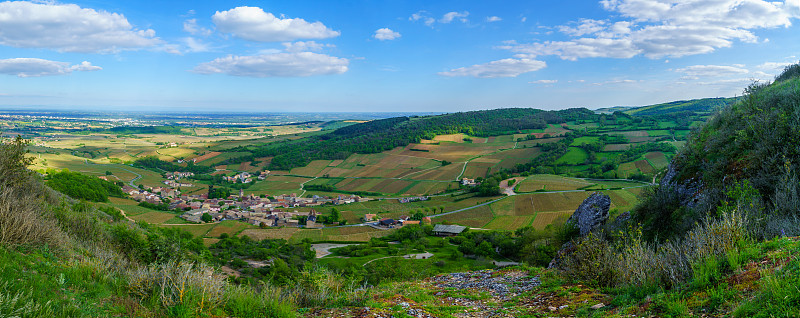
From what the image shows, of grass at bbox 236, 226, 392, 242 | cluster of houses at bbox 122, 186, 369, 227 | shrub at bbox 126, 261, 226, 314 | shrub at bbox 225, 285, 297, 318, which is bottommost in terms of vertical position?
cluster of houses at bbox 122, 186, 369, 227

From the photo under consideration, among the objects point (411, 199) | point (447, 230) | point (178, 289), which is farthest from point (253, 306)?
point (411, 199)

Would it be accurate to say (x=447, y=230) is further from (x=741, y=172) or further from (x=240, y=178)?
(x=240, y=178)

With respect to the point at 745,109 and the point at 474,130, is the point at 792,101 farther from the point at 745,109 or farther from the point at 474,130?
the point at 474,130

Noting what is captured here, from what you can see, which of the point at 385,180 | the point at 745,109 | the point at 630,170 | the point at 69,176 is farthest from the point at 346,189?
the point at 745,109

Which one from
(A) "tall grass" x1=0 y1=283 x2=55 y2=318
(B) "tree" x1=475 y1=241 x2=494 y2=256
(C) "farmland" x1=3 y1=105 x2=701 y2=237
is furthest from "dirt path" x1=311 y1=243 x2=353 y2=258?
(A) "tall grass" x1=0 y1=283 x2=55 y2=318

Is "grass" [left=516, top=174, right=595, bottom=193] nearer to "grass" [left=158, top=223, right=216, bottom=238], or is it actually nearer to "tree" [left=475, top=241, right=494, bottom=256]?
"tree" [left=475, top=241, right=494, bottom=256]

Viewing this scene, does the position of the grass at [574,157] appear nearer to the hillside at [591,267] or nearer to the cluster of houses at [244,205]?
the cluster of houses at [244,205]
